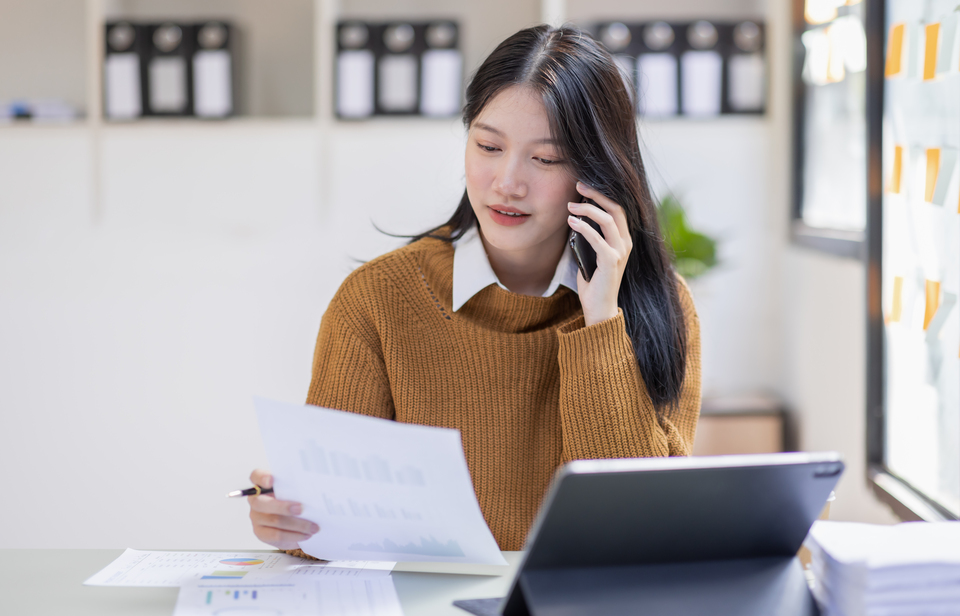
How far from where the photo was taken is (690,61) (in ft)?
9.25

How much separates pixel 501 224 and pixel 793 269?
1.90 m

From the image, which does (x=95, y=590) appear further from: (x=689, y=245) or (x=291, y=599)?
(x=689, y=245)

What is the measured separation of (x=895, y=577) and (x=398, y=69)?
2.36 meters

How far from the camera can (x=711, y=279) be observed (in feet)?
10.00

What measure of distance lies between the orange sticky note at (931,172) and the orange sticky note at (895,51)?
0.29 meters

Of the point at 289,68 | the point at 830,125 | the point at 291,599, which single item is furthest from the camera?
the point at 289,68

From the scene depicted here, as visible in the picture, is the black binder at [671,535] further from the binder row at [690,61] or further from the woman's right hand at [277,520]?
the binder row at [690,61]

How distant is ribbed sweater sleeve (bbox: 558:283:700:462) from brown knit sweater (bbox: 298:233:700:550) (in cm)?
4

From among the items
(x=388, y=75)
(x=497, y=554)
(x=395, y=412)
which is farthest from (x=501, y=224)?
(x=388, y=75)

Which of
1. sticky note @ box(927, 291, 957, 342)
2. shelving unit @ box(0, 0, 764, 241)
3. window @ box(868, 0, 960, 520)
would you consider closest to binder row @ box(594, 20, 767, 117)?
shelving unit @ box(0, 0, 764, 241)

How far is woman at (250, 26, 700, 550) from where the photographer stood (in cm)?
120

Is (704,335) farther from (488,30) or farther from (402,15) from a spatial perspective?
(402,15)

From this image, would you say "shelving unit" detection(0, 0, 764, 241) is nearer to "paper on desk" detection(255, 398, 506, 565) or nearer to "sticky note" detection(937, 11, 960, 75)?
"sticky note" detection(937, 11, 960, 75)

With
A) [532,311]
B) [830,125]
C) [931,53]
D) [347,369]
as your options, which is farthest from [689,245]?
[347,369]
